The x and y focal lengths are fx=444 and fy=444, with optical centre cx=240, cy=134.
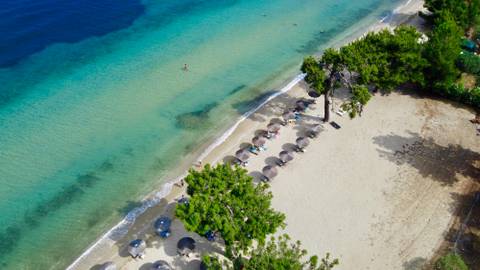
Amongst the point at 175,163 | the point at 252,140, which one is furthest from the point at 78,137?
the point at 252,140

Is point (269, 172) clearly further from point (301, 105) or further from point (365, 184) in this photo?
point (301, 105)

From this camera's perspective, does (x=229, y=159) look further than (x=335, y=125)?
No

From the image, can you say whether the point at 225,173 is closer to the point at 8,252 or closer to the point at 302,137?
the point at 302,137

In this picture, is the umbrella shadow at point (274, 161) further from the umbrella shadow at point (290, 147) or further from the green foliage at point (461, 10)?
the green foliage at point (461, 10)

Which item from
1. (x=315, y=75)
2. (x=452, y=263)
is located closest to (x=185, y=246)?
(x=452, y=263)

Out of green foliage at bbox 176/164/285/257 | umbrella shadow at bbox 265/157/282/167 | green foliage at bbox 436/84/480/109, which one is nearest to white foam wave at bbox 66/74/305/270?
umbrella shadow at bbox 265/157/282/167
